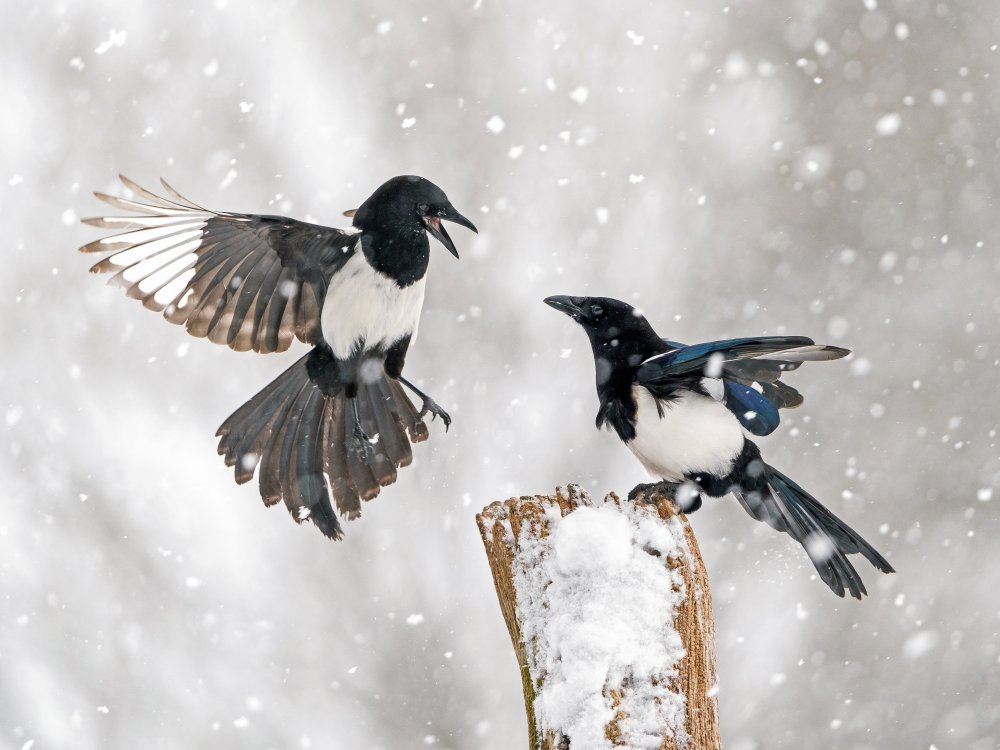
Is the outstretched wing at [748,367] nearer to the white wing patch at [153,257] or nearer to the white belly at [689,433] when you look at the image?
the white belly at [689,433]

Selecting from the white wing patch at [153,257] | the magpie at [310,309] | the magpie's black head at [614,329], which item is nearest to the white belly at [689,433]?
the magpie's black head at [614,329]

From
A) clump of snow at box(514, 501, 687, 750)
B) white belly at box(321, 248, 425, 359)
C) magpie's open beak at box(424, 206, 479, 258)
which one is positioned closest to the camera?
clump of snow at box(514, 501, 687, 750)

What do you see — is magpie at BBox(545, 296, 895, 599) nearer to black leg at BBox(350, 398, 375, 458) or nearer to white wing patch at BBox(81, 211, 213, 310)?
black leg at BBox(350, 398, 375, 458)

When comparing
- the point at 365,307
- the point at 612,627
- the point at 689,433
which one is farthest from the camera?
the point at 365,307

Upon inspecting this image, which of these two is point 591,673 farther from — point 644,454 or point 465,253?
point 465,253

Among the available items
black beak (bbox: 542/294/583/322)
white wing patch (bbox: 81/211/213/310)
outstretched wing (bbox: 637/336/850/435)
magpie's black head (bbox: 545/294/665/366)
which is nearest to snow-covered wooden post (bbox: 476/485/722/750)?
outstretched wing (bbox: 637/336/850/435)

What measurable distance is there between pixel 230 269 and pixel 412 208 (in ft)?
1.77

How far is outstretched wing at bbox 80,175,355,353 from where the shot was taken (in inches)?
105

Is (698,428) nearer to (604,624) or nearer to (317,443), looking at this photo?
(604,624)

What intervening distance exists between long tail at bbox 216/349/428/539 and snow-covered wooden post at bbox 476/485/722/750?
105 centimetres

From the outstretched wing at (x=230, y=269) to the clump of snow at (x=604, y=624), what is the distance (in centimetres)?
125

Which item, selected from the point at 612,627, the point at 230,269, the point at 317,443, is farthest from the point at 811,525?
the point at 230,269

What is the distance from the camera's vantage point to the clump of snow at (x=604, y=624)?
1.70m

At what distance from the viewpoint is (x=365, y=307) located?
2.74 m
